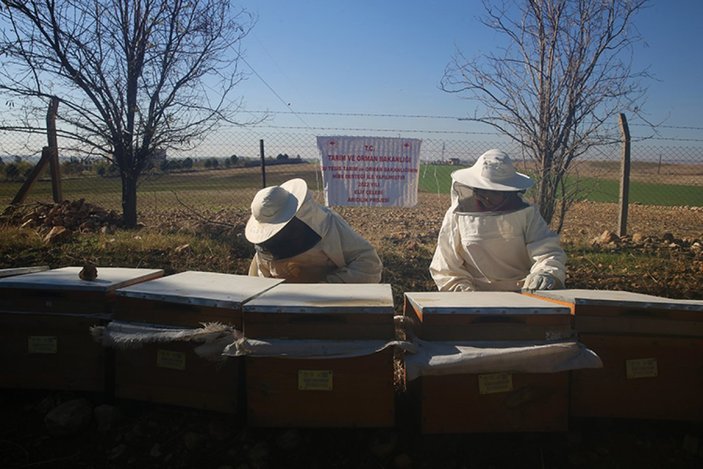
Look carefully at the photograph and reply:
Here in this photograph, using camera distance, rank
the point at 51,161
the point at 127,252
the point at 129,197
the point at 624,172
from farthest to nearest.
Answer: the point at 51,161
the point at 129,197
the point at 624,172
the point at 127,252

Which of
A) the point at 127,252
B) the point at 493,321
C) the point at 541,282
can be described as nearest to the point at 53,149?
the point at 127,252

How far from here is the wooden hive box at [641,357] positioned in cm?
203

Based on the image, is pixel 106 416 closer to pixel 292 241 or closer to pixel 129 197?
pixel 292 241

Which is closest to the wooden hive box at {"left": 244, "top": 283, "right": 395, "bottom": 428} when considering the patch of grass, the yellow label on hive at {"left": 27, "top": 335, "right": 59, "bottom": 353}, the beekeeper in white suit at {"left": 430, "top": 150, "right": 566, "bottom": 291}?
the yellow label on hive at {"left": 27, "top": 335, "right": 59, "bottom": 353}

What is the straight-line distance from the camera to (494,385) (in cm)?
198

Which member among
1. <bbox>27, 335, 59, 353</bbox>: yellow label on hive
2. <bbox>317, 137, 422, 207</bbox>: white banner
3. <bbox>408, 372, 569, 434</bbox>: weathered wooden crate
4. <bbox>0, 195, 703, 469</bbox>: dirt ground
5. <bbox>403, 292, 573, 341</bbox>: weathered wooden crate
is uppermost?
<bbox>317, 137, 422, 207</bbox>: white banner

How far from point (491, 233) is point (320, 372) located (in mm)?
1800

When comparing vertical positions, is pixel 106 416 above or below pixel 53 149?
below

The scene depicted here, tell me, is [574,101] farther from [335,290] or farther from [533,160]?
[335,290]

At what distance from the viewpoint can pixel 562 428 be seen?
2018mm

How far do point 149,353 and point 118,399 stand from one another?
403mm

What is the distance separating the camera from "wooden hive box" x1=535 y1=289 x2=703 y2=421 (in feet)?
6.67

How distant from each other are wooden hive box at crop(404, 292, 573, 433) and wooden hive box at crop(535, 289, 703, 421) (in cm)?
11

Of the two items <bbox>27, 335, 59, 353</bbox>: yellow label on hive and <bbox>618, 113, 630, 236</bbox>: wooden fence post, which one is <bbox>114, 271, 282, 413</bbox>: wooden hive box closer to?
<bbox>27, 335, 59, 353</bbox>: yellow label on hive
